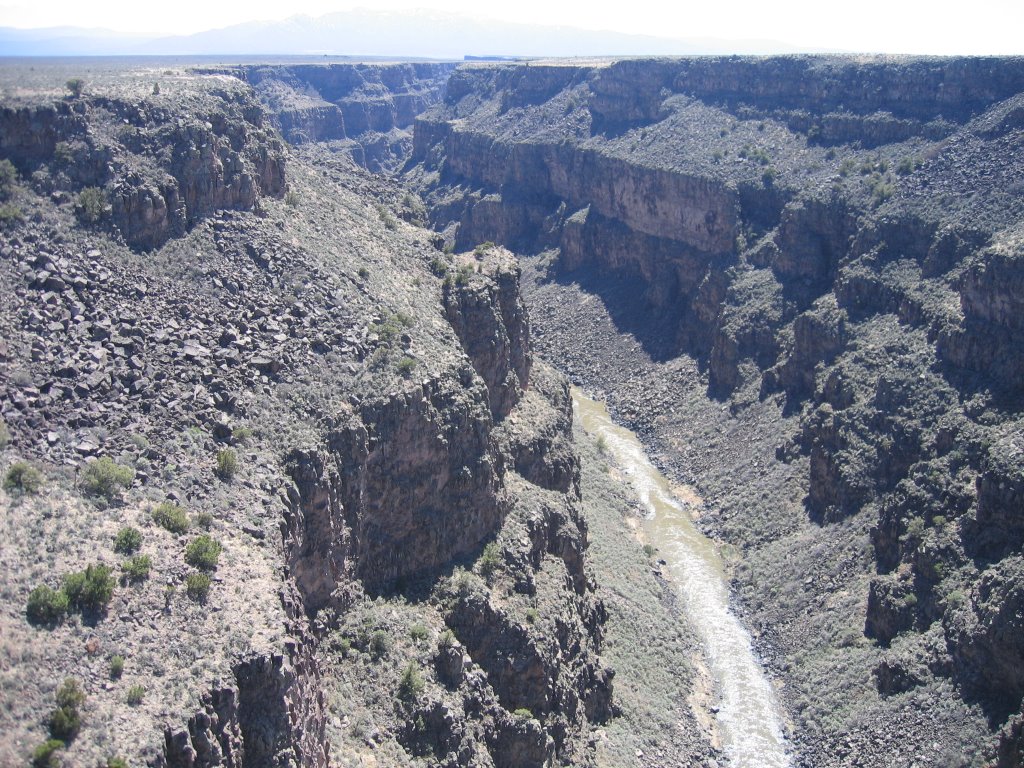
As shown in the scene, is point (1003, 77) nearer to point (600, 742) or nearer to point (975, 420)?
point (975, 420)

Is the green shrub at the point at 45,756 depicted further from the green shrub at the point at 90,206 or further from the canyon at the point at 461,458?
the green shrub at the point at 90,206

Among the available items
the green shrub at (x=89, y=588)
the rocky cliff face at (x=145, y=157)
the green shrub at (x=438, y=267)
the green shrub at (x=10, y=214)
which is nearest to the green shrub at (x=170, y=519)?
the green shrub at (x=89, y=588)

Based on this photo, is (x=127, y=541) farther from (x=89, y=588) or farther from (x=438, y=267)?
(x=438, y=267)

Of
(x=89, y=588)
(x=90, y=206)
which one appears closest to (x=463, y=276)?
(x=90, y=206)

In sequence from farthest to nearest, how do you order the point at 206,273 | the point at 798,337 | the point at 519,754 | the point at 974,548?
the point at 798,337, the point at 974,548, the point at 206,273, the point at 519,754

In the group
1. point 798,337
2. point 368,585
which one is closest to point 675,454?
point 798,337
